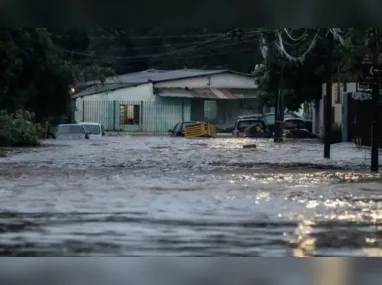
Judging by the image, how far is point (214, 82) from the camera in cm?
7219

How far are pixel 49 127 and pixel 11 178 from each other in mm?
34406

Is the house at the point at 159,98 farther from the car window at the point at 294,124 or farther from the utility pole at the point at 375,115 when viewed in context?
the utility pole at the point at 375,115

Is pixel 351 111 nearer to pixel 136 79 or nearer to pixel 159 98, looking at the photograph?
pixel 159 98

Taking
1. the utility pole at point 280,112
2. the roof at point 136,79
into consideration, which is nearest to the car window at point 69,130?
the utility pole at point 280,112

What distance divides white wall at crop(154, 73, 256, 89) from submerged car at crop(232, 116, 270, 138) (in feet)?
58.5

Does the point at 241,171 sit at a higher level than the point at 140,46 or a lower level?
lower

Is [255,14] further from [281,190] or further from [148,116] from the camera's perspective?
[148,116]

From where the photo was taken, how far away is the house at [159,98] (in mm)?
71562

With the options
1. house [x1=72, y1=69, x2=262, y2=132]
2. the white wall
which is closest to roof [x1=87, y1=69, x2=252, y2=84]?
house [x1=72, y1=69, x2=262, y2=132]

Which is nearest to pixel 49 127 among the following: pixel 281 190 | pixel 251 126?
pixel 251 126

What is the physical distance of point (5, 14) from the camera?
895 cm

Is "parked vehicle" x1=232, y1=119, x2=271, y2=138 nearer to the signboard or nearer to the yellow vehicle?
the yellow vehicle

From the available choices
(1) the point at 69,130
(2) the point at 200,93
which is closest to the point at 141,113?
(2) the point at 200,93

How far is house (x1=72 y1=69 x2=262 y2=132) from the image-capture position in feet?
235
